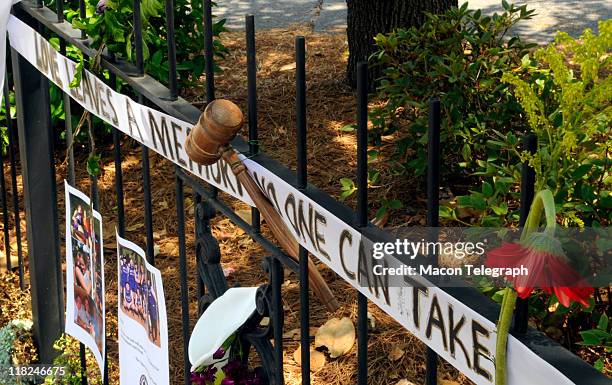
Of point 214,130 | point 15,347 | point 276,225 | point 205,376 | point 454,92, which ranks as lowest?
point 15,347

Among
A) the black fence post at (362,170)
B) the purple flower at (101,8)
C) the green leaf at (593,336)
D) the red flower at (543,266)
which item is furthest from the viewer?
the purple flower at (101,8)

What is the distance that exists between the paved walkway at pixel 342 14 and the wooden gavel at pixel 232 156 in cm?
560

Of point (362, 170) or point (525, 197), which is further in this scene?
point (362, 170)

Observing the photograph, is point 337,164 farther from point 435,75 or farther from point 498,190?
point 498,190

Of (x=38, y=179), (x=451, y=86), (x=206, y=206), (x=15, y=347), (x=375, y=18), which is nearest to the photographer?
(x=206, y=206)

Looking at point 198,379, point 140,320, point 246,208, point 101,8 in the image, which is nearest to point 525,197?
point 198,379

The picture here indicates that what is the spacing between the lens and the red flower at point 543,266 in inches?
42.3

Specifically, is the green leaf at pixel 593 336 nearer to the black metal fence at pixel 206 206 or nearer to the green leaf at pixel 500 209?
the black metal fence at pixel 206 206

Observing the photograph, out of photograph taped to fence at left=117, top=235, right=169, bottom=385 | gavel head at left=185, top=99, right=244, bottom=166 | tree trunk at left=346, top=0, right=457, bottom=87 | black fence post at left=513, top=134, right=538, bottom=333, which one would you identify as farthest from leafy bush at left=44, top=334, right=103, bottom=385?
tree trunk at left=346, top=0, right=457, bottom=87

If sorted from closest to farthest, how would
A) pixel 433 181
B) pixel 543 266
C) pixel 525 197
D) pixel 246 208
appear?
pixel 543 266 → pixel 525 197 → pixel 433 181 → pixel 246 208

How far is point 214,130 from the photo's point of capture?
1711 mm

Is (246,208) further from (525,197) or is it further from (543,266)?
(543,266)

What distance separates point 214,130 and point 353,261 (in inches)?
14.6

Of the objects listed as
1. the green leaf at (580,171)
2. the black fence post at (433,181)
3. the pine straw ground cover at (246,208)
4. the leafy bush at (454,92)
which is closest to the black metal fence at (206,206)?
the black fence post at (433,181)
